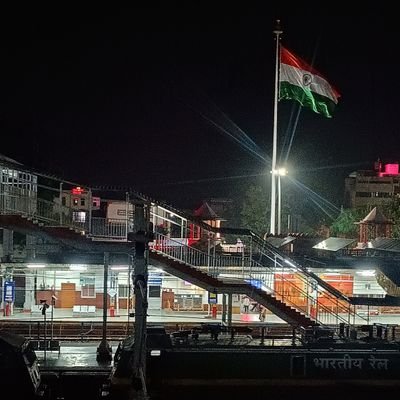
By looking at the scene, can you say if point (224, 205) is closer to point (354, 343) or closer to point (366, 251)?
point (366, 251)

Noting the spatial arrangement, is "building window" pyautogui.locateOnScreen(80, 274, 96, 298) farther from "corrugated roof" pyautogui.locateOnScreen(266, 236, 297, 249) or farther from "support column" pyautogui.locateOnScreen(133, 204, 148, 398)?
"support column" pyautogui.locateOnScreen(133, 204, 148, 398)

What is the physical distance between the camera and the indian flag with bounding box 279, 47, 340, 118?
30.5 m

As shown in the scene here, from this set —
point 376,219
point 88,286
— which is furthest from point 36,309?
point 376,219

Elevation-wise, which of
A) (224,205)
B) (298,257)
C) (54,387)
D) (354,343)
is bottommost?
(54,387)

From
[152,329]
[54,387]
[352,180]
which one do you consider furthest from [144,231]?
[352,180]

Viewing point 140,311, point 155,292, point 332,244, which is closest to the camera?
point 140,311

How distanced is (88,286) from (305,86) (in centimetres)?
1417

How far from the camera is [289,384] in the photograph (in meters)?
15.1

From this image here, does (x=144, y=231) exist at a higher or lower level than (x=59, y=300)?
higher

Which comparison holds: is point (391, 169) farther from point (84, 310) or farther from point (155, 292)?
point (84, 310)

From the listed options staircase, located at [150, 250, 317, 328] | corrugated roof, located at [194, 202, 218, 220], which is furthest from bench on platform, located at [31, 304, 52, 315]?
corrugated roof, located at [194, 202, 218, 220]

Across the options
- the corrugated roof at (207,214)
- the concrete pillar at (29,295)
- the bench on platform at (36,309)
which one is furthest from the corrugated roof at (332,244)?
the concrete pillar at (29,295)

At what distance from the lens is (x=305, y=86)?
1209 inches

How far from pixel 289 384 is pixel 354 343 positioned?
6.33 ft
